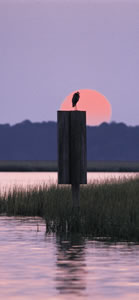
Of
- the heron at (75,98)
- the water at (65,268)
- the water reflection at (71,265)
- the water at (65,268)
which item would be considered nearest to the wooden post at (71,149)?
the heron at (75,98)

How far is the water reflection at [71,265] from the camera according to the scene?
1248 cm

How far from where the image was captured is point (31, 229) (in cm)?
2175

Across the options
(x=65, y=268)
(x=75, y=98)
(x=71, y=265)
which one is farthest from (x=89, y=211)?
(x=65, y=268)

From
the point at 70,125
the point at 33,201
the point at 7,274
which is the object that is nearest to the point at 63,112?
the point at 70,125

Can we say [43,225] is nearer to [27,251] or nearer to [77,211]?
[77,211]

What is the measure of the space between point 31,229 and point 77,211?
4.12 feet

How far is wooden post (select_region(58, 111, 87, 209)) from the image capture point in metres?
22.9

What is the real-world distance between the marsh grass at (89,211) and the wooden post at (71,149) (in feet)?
2.44

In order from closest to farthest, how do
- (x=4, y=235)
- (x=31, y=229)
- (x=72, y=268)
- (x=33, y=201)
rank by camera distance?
(x=72, y=268) < (x=4, y=235) < (x=31, y=229) < (x=33, y=201)

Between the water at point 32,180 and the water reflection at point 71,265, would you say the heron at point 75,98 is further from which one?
the water at point 32,180

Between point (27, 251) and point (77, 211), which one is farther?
point (77, 211)

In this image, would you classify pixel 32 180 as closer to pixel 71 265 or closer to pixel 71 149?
pixel 71 149

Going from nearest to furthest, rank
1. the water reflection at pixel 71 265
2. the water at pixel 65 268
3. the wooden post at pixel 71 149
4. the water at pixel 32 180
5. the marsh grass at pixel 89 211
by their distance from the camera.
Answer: the water at pixel 65 268 → the water reflection at pixel 71 265 → the marsh grass at pixel 89 211 → the wooden post at pixel 71 149 → the water at pixel 32 180

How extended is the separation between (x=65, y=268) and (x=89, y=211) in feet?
21.1
